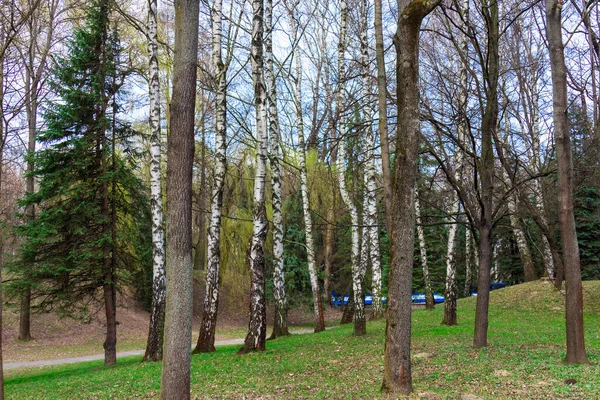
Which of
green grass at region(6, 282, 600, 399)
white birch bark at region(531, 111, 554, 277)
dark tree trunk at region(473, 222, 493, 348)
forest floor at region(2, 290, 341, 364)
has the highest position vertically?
white birch bark at region(531, 111, 554, 277)

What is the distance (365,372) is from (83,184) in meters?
9.94

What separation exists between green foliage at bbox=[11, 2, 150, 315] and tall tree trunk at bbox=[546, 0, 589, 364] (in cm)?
1075

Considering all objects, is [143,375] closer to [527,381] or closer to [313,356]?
[313,356]

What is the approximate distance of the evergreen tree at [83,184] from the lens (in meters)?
13.5

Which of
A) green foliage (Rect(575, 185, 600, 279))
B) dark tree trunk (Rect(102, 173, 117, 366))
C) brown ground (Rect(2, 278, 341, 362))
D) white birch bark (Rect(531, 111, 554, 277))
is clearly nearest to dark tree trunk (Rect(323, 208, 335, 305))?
brown ground (Rect(2, 278, 341, 362))

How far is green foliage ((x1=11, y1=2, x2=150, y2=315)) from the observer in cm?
1353

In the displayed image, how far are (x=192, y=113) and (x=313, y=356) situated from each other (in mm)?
6306

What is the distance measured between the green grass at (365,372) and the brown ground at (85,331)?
4.70m

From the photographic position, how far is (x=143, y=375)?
9500 mm

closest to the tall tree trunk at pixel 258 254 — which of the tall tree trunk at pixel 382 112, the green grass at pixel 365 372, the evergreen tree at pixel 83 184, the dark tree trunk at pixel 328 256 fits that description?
the green grass at pixel 365 372

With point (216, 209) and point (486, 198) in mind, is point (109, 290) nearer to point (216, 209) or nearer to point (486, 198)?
point (216, 209)

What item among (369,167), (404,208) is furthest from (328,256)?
(404,208)

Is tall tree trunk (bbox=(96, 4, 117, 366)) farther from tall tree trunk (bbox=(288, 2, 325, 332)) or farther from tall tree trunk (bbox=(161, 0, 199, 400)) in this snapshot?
tall tree trunk (bbox=(161, 0, 199, 400))

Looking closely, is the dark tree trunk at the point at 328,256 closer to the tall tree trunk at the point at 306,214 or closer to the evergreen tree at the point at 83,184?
the tall tree trunk at the point at 306,214
